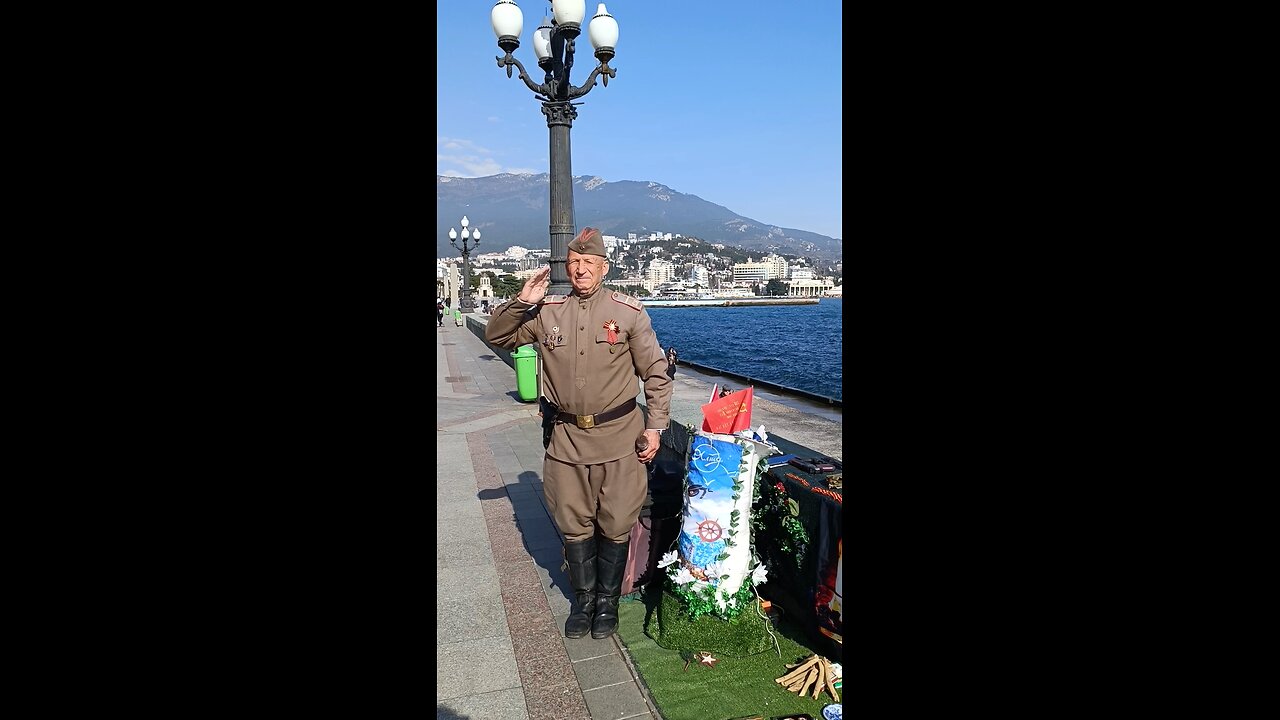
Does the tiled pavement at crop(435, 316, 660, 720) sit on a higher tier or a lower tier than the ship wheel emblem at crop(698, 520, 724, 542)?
lower

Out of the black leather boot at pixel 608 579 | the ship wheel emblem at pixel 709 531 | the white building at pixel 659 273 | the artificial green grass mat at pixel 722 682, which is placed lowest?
the artificial green grass mat at pixel 722 682

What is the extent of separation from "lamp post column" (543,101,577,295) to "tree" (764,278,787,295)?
540 feet

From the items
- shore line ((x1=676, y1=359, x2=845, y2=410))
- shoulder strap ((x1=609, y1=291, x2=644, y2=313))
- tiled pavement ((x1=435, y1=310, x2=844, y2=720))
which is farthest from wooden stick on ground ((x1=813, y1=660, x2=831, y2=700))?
shore line ((x1=676, y1=359, x2=845, y2=410))

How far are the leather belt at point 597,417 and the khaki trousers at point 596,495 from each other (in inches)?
8.4

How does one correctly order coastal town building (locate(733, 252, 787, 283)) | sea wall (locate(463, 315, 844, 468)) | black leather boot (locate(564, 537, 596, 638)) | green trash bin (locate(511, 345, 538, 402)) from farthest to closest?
coastal town building (locate(733, 252, 787, 283)), green trash bin (locate(511, 345, 538, 402)), sea wall (locate(463, 315, 844, 468)), black leather boot (locate(564, 537, 596, 638))

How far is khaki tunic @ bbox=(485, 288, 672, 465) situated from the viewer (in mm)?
3641

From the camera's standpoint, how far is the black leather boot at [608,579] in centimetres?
377

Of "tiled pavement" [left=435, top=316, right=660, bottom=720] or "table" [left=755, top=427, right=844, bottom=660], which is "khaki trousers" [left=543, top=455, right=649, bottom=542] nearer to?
"tiled pavement" [left=435, top=316, right=660, bottom=720]

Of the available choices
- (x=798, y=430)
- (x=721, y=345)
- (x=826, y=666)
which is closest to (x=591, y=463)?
(x=826, y=666)

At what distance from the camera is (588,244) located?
12.0 feet

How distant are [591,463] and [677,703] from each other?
3.84ft

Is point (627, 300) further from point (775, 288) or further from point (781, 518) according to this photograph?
point (775, 288)

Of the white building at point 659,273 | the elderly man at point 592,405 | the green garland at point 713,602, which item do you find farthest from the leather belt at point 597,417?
the white building at point 659,273

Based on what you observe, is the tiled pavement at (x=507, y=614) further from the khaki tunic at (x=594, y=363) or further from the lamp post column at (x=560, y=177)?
the lamp post column at (x=560, y=177)
